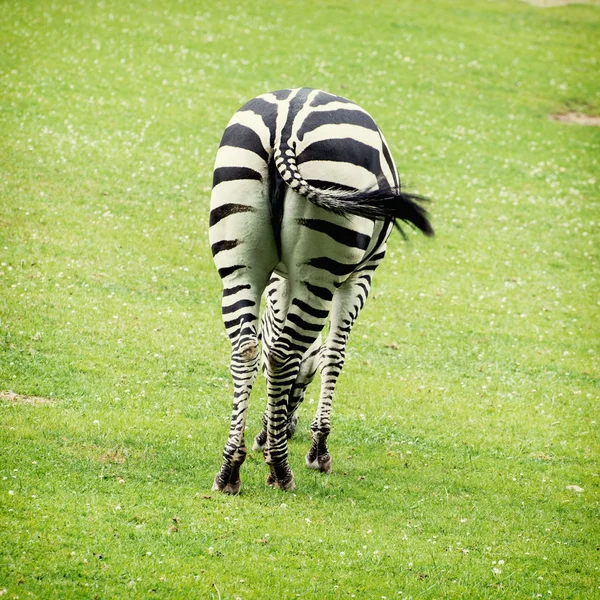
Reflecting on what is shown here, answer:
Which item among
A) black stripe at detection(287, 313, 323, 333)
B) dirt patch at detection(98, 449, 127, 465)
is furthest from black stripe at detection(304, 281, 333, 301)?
dirt patch at detection(98, 449, 127, 465)

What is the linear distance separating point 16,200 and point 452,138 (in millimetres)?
13379

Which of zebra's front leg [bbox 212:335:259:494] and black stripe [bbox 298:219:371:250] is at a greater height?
black stripe [bbox 298:219:371:250]

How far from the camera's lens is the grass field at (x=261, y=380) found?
6.88 m

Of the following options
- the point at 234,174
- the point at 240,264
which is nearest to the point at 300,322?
the point at 240,264

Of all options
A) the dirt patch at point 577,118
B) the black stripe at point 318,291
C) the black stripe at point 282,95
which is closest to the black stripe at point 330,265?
the black stripe at point 318,291

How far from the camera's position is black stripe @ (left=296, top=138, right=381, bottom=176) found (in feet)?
23.6

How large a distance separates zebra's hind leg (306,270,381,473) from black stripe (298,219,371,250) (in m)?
1.53

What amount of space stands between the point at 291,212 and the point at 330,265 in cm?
62

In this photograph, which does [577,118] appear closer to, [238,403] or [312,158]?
[312,158]

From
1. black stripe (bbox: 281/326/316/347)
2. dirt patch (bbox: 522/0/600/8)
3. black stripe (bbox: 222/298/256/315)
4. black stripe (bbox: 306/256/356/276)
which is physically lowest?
black stripe (bbox: 281/326/316/347)

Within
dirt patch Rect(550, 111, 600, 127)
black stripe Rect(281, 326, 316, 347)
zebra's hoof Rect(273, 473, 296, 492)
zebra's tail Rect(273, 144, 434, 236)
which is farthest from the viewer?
dirt patch Rect(550, 111, 600, 127)

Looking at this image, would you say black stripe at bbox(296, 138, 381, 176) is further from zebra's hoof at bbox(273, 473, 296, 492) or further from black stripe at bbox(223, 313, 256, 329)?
zebra's hoof at bbox(273, 473, 296, 492)

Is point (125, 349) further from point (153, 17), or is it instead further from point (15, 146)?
point (153, 17)

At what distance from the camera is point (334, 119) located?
24.2 feet
